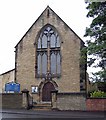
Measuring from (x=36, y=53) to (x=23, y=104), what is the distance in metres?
10.2

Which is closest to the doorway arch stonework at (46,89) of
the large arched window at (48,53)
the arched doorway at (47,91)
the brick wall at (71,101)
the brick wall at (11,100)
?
the arched doorway at (47,91)

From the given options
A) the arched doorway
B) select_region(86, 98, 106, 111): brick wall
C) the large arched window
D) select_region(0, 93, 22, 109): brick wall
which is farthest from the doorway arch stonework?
select_region(86, 98, 106, 111): brick wall

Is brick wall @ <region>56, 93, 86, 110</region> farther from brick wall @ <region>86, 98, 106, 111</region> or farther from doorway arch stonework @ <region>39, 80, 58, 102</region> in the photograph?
doorway arch stonework @ <region>39, 80, 58, 102</region>

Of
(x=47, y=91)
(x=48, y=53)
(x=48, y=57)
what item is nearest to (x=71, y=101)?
(x=47, y=91)

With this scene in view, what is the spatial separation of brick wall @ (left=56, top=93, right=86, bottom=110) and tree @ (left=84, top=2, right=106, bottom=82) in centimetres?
592

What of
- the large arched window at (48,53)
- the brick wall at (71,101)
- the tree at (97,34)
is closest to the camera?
the tree at (97,34)

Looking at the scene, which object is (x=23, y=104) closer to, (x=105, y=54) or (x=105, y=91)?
(x=105, y=91)

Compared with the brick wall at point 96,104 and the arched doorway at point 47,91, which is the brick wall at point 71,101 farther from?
the arched doorway at point 47,91

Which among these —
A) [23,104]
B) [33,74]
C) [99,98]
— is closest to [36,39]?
[33,74]

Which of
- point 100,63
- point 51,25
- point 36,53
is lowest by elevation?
point 100,63

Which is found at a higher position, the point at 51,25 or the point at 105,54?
the point at 51,25

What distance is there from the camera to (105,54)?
72.3 ft

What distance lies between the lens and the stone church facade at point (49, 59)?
1465 inches

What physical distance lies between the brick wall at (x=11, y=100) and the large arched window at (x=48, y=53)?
7681mm
